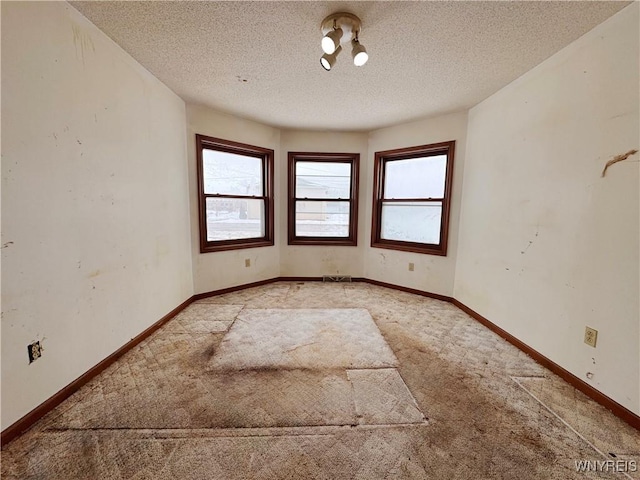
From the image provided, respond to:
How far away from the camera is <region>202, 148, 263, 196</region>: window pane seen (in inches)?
130

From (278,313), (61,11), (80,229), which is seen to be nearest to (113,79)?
(61,11)

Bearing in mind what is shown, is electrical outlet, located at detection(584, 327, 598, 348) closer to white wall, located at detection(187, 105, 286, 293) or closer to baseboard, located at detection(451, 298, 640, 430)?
baseboard, located at detection(451, 298, 640, 430)

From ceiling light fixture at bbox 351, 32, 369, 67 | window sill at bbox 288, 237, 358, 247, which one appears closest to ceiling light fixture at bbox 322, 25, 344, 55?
ceiling light fixture at bbox 351, 32, 369, 67

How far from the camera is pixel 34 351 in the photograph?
142 cm

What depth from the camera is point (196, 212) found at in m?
3.16

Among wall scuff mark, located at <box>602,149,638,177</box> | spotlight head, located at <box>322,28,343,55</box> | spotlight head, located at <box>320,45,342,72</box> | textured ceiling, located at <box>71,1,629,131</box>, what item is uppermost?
textured ceiling, located at <box>71,1,629,131</box>

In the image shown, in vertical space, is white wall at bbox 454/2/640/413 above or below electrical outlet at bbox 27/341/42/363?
above

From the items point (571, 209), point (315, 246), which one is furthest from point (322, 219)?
point (571, 209)

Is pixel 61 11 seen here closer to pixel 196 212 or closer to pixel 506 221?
pixel 196 212

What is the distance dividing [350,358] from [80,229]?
2088 millimetres

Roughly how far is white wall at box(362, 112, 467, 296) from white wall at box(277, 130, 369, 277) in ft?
0.31

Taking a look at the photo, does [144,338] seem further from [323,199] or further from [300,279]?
Answer: [323,199]

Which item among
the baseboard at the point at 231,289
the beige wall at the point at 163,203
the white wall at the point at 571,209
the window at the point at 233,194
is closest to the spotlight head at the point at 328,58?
the beige wall at the point at 163,203
